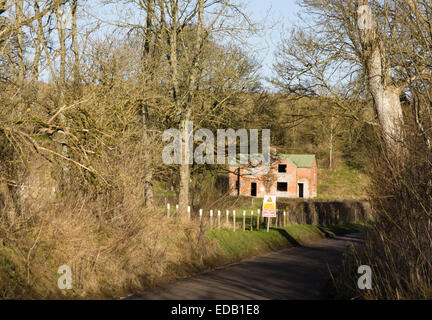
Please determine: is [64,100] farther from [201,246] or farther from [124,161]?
[201,246]

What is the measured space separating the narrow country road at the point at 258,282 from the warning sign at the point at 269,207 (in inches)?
186

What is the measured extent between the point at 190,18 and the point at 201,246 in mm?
10689

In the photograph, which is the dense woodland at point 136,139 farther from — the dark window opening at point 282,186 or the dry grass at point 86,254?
the dark window opening at point 282,186

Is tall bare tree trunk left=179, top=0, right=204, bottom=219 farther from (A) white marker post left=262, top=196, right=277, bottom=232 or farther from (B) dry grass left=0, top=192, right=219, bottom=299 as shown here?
(B) dry grass left=0, top=192, right=219, bottom=299

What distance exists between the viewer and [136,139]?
1769cm

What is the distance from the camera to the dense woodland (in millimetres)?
10234

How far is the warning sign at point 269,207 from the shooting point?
995 inches

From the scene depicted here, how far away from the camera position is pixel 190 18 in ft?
77.8

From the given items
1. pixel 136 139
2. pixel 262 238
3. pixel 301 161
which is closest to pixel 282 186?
pixel 301 161

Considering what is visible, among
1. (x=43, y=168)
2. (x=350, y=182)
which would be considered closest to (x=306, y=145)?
(x=350, y=182)

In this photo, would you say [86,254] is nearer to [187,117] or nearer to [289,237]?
[187,117]

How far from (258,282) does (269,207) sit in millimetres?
11443

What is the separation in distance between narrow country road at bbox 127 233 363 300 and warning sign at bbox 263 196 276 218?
471cm

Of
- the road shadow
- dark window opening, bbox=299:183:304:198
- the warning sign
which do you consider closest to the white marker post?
the warning sign
